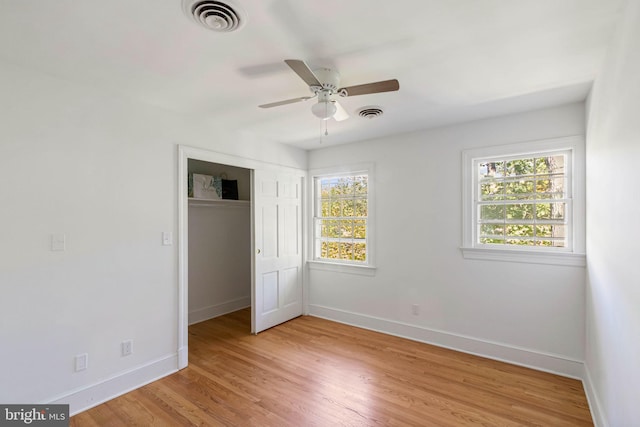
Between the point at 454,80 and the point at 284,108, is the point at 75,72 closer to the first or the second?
the point at 284,108

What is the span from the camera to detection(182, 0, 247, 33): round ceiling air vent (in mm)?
1451

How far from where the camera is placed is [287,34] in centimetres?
172

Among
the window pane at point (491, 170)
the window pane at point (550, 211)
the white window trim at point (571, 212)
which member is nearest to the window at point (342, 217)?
the white window trim at point (571, 212)

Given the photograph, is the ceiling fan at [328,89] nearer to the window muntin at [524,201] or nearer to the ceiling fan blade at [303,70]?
the ceiling fan blade at [303,70]

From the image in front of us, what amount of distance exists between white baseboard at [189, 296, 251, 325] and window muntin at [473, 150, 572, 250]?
3.64m

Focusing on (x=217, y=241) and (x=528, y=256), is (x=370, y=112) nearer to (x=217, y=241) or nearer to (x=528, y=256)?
(x=528, y=256)

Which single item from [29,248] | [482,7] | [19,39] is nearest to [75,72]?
[19,39]

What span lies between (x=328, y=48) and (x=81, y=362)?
9.60 ft

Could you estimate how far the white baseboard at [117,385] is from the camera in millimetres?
2309

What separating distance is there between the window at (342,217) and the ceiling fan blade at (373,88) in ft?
6.68

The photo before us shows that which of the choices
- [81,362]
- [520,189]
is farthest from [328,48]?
[81,362]

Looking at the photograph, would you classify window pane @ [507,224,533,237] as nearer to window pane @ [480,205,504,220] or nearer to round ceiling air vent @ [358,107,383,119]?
window pane @ [480,205,504,220]

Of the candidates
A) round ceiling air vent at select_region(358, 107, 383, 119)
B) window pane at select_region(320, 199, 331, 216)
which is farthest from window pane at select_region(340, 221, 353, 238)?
round ceiling air vent at select_region(358, 107, 383, 119)

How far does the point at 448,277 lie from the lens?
345cm
